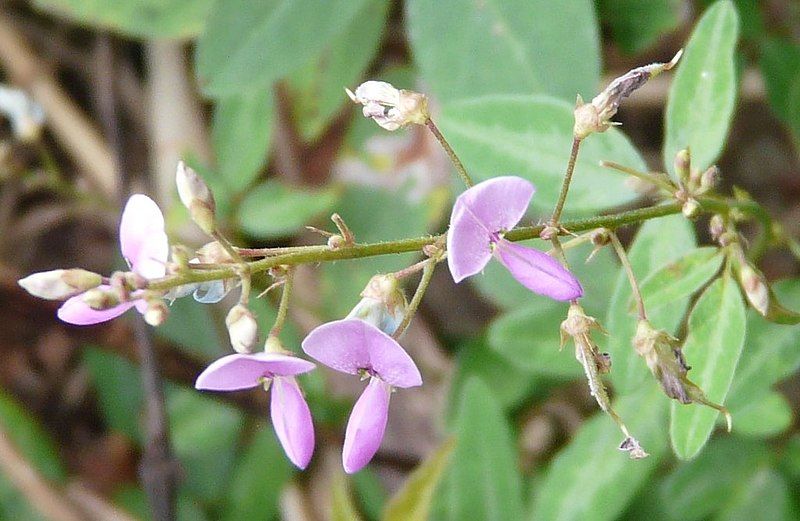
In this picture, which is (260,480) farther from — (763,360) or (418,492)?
(763,360)

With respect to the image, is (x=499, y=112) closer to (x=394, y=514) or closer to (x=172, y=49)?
(x=394, y=514)

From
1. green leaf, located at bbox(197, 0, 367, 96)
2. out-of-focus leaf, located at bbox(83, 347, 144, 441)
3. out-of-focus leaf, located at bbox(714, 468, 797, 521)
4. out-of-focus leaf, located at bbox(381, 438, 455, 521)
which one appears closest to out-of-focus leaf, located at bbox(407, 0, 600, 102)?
green leaf, located at bbox(197, 0, 367, 96)

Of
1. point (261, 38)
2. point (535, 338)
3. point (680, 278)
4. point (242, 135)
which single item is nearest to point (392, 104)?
point (680, 278)

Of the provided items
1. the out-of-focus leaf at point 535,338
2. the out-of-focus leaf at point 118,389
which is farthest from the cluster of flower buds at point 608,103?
A: the out-of-focus leaf at point 118,389

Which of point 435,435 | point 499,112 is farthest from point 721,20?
point 435,435

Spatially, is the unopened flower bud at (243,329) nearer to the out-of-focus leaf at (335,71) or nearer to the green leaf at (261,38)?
the green leaf at (261,38)

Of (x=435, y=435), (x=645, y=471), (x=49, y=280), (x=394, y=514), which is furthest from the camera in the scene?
(x=435, y=435)
